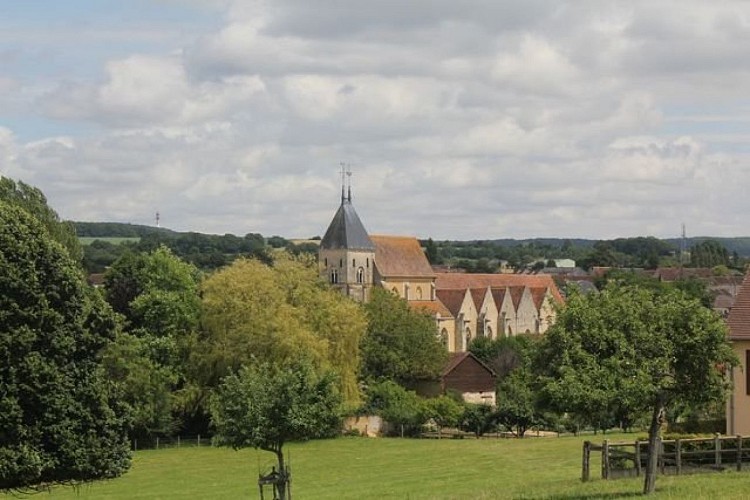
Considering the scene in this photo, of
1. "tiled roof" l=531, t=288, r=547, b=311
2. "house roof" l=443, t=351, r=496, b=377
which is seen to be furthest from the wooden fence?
"tiled roof" l=531, t=288, r=547, b=311

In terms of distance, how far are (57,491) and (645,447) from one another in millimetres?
20142

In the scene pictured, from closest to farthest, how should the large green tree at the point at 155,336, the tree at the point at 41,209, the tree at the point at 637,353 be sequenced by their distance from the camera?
the tree at the point at 637,353
the large green tree at the point at 155,336
the tree at the point at 41,209

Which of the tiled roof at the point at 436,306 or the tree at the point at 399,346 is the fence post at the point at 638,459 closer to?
the tree at the point at 399,346

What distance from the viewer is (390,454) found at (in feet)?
158

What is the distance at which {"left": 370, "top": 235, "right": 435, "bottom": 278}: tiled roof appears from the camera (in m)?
106

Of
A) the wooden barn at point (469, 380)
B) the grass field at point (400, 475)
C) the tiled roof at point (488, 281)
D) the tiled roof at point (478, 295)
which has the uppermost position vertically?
the tiled roof at point (488, 281)

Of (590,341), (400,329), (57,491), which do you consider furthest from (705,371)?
(400,329)

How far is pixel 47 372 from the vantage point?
2442cm

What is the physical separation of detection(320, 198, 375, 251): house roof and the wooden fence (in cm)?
7154

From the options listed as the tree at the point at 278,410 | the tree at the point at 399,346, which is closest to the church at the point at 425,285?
the tree at the point at 399,346

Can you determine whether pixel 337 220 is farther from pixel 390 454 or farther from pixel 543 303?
pixel 390 454

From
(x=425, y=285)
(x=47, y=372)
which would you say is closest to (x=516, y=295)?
(x=425, y=285)

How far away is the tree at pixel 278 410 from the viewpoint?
2989 cm

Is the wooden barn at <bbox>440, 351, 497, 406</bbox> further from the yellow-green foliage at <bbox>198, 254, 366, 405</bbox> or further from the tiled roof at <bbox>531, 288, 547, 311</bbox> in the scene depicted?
the tiled roof at <bbox>531, 288, 547, 311</bbox>
